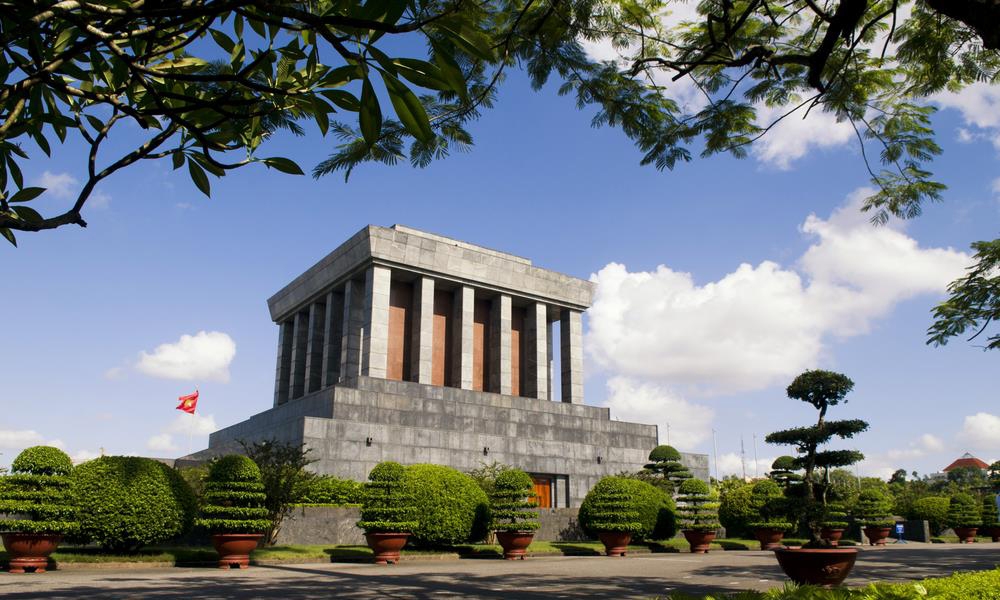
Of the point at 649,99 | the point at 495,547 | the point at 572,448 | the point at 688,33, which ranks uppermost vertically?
the point at 688,33

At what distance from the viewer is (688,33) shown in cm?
931

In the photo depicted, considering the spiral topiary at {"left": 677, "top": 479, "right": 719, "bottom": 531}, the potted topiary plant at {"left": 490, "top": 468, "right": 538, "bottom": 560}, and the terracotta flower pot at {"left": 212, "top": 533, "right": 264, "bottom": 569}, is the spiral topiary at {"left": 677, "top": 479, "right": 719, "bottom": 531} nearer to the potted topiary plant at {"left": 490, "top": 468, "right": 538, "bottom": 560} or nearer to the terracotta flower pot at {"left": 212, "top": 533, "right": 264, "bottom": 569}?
the potted topiary plant at {"left": 490, "top": 468, "right": 538, "bottom": 560}

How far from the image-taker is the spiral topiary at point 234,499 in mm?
17484

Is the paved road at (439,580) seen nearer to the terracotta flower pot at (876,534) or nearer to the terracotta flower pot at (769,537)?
the terracotta flower pot at (769,537)

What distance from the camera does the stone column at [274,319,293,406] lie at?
46.0 metres

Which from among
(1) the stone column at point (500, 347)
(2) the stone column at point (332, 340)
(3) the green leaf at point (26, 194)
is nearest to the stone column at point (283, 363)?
(2) the stone column at point (332, 340)

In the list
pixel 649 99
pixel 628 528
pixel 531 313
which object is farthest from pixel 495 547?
pixel 531 313

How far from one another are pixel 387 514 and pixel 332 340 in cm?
2230

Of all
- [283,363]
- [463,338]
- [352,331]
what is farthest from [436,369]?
[283,363]

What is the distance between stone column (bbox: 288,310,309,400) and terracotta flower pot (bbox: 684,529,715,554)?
1021 inches

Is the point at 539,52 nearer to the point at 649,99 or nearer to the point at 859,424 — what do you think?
the point at 649,99

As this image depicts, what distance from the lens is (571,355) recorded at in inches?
1682

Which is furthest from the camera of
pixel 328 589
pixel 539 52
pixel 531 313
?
pixel 531 313

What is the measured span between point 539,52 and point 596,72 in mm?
831
